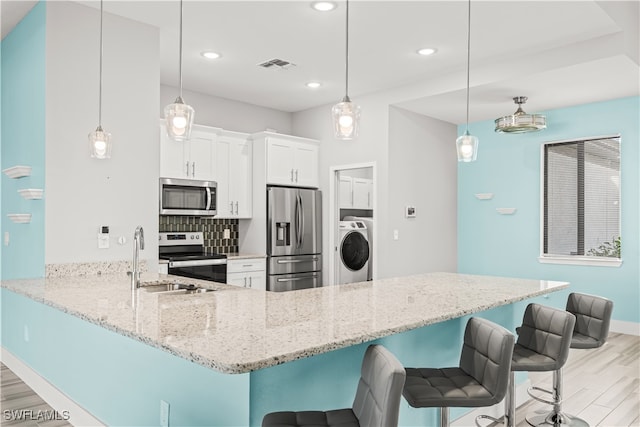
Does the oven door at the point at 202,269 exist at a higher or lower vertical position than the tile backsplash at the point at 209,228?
lower

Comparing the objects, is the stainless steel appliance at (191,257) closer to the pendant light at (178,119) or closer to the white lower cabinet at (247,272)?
the white lower cabinet at (247,272)

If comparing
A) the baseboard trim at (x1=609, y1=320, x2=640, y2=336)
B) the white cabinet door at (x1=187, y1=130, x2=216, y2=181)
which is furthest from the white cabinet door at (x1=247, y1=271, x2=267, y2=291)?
the baseboard trim at (x1=609, y1=320, x2=640, y2=336)

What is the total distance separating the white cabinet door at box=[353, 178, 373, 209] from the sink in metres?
3.71

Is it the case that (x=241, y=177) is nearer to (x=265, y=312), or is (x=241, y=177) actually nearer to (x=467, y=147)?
(x=467, y=147)

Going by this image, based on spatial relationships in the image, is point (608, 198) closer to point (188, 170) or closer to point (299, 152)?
point (299, 152)

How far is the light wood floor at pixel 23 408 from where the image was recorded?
2.85 meters

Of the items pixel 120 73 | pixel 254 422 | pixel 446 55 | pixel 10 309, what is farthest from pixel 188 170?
pixel 254 422

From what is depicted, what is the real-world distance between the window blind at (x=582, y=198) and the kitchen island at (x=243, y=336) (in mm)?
3051

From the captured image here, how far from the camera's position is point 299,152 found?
6129mm

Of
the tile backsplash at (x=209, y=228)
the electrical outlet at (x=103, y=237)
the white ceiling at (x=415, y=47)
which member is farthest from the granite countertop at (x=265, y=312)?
the tile backsplash at (x=209, y=228)

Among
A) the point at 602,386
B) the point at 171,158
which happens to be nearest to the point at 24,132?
the point at 171,158

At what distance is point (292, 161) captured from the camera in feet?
19.8

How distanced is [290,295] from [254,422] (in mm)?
920

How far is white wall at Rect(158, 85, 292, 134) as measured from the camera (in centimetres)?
570
